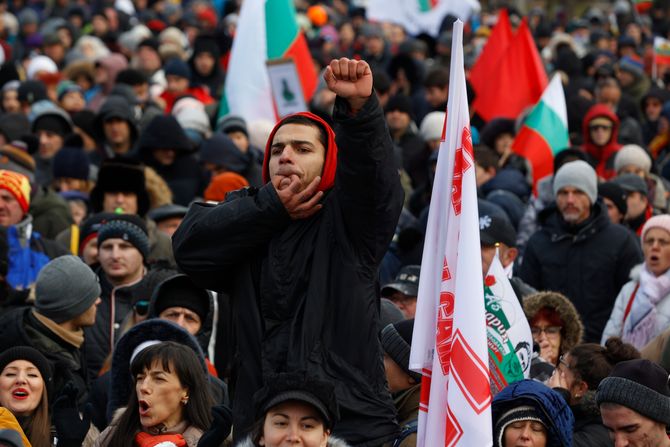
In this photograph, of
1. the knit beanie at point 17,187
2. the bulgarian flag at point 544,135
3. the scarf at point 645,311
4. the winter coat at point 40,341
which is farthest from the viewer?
the bulgarian flag at point 544,135

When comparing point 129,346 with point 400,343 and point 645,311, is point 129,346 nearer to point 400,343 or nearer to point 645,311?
point 400,343

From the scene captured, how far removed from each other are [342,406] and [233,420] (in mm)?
487

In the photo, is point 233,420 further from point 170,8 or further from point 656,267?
point 170,8

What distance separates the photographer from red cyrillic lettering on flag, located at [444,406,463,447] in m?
5.57

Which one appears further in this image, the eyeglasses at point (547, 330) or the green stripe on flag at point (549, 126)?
the green stripe on flag at point (549, 126)

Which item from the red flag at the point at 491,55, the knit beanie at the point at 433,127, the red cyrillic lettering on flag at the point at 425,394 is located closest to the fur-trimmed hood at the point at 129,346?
the red cyrillic lettering on flag at the point at 425,394

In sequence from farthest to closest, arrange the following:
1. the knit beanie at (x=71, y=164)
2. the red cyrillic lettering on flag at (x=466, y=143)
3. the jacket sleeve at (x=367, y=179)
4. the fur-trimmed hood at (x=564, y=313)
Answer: the knit beanie at (x=71, y=164)
the fur-trimmed hood at (x=564, y=313)
the red cyrillic lettering on flag at (x=466, y=143)
the jacket sleeve at (x=367, y=179)

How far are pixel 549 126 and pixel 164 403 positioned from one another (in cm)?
748

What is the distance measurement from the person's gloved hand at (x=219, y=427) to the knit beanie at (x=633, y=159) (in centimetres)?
702

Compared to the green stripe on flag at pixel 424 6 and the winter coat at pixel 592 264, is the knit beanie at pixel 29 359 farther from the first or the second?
the green stripe on flag at pixel 424 6

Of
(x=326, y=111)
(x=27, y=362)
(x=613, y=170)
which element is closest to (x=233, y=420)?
(x=27, y=362)

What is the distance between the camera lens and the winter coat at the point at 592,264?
32.9ft

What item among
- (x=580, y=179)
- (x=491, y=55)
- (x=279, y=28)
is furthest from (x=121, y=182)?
(x=491, y=55)

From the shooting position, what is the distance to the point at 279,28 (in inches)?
603
